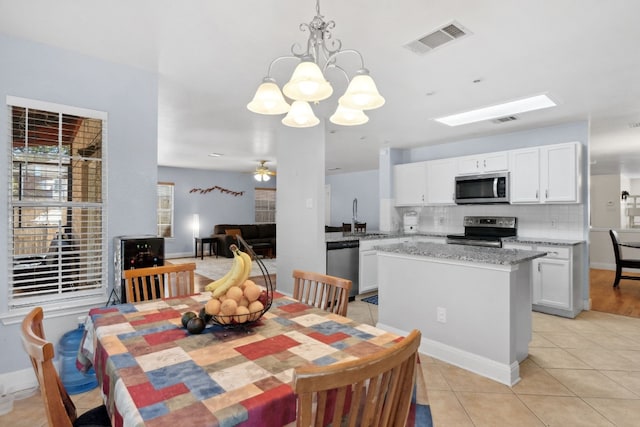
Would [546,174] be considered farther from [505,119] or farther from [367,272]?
[367,272]

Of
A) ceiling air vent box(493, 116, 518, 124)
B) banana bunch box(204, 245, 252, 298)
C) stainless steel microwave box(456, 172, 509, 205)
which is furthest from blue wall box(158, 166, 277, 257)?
banana bunch box(204, 245, 252, 298)

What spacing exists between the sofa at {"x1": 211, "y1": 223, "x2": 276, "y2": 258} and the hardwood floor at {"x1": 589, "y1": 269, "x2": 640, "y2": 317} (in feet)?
21.7

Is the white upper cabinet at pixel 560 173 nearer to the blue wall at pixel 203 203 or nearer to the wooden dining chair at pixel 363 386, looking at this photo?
the wooden dining chair at pixel 363 386

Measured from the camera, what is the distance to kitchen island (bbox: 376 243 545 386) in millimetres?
2416

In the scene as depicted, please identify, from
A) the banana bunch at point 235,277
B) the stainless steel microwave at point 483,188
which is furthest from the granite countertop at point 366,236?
the banana bunch at point 235,277

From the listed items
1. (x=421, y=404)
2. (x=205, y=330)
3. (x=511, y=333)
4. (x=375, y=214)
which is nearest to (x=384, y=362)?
(x=421, y=404)

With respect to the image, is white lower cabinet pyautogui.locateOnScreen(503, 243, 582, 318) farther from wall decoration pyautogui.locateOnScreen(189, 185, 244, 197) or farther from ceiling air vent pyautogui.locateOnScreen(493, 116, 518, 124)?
wall decoration pyautogui.locateOnScreen(189, 185, 244, 197)

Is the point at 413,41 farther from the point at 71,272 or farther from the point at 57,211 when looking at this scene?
the point at 71,272

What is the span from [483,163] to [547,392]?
329cm

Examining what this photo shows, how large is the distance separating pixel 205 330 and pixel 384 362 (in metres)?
0.86

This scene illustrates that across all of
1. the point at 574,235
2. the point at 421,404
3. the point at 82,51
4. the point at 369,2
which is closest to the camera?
the point at 421,404

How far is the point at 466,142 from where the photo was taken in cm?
→ 537

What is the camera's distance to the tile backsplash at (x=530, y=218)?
14.2ft

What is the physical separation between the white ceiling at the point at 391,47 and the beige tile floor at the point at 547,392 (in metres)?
2.39
